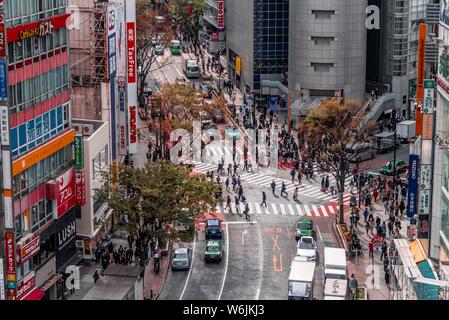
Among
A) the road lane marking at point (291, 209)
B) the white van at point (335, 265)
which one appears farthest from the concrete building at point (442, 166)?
the road lane marking at point (291, 209)

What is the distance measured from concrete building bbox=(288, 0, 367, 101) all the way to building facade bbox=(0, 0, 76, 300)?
49258 mm

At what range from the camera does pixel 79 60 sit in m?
71.0

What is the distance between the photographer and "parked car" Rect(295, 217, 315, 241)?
226ft

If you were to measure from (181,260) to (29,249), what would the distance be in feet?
48.1

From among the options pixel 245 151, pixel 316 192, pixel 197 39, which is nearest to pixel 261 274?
pixel 316 192

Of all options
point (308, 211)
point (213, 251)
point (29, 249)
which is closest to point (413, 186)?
point (213, 251)

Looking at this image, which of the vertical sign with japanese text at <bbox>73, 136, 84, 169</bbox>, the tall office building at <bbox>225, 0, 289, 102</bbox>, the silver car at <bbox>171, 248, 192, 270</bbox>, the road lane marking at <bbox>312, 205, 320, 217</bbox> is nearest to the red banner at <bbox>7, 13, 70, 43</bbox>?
the vertical sign with japanese text at <bbox>73, 136, 84, 169</bbox>

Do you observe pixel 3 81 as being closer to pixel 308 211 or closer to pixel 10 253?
pixel 10 253

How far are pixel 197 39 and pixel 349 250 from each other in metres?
92.7

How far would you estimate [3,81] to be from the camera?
46.4m

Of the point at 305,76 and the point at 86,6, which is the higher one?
the point at 86,6

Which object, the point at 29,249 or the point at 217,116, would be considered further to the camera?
the point at 217,116

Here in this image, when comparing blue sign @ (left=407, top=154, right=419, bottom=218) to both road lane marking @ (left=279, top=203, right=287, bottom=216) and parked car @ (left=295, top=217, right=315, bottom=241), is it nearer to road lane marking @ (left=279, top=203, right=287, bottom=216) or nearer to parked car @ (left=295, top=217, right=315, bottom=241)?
parked car @ (left=295, top=217, right=315, bottom=241)
